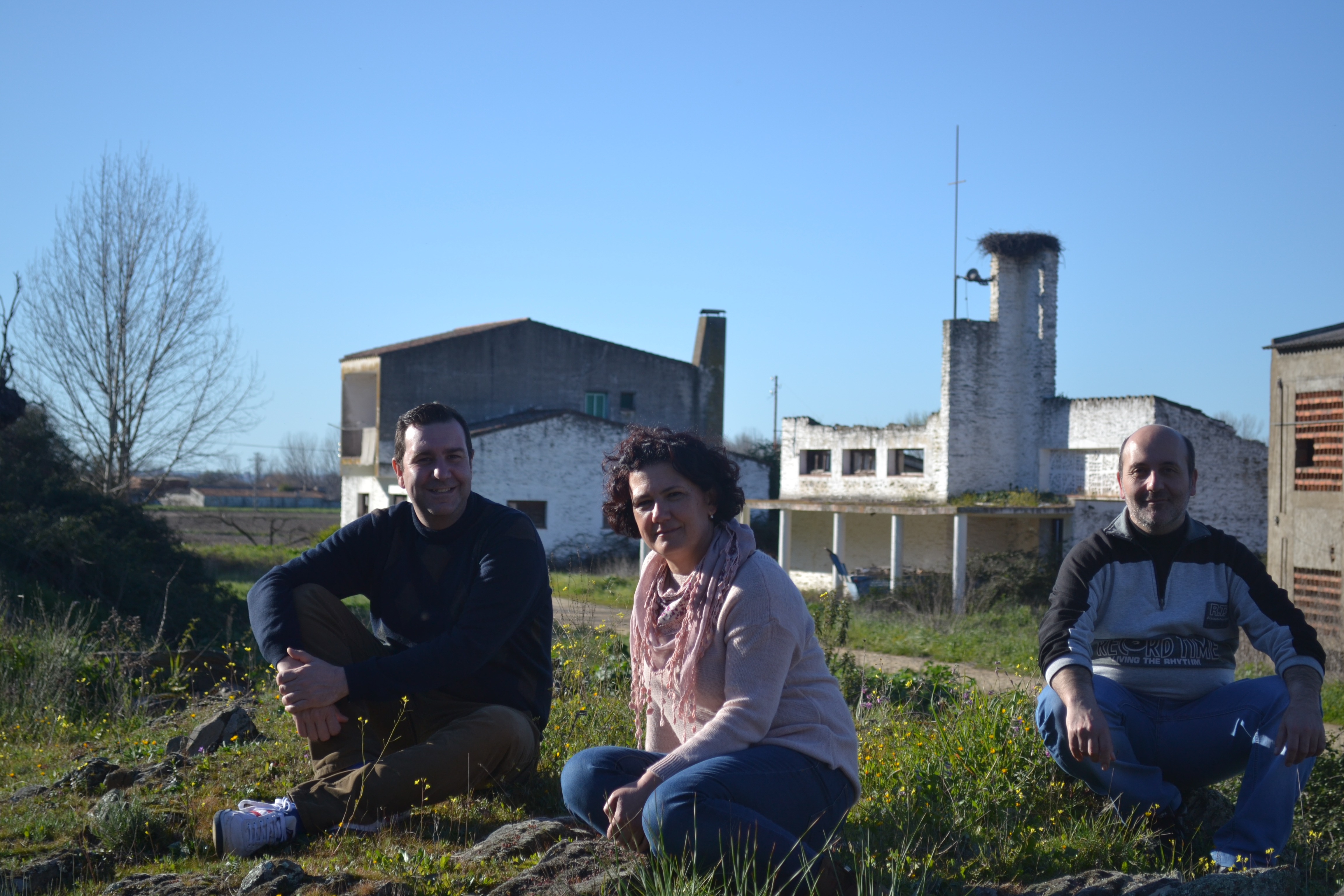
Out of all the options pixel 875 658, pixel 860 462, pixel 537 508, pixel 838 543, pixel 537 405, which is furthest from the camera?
pixel 537 405

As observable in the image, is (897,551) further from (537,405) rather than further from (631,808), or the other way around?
(631,808)

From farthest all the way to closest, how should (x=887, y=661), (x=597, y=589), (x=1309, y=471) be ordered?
(x=597, y=589), (x=1309, y=471), (x=887, y=661)

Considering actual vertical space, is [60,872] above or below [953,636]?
above

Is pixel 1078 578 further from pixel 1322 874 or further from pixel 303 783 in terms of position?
pixel 303 783

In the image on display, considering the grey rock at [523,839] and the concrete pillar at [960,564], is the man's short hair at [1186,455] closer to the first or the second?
the grey rock at [523,839]

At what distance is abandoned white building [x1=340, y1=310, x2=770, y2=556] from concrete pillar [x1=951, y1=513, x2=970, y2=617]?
7222 millimetres

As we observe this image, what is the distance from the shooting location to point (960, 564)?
86.1 feet

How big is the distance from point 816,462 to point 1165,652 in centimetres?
2848

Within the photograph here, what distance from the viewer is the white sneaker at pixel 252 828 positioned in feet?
11.9

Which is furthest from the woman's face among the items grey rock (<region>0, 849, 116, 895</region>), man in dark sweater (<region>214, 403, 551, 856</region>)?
grey rock (<region>0, 849, 116, 895</region>)

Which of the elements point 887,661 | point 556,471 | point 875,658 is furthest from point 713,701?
point 556,471

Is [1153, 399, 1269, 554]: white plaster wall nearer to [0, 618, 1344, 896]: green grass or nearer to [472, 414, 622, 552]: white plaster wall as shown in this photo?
[472, 414, 622, 552]: white plaster wall

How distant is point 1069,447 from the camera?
28234 millimetres

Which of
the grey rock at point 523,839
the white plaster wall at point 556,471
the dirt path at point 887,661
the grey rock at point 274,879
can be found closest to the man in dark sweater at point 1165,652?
the dirt path at point 887,661
